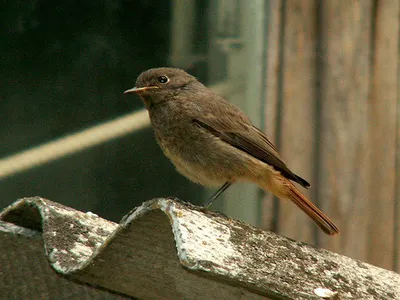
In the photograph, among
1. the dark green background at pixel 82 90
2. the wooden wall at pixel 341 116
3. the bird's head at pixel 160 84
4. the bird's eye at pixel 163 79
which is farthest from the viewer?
the wooden wall at pixel 341 116

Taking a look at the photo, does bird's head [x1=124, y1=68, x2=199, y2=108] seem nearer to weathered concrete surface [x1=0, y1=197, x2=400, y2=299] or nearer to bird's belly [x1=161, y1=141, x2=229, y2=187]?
bird's belly [x1=161, y1=141, x2=229, y2=187]

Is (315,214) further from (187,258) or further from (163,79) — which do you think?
(187,258)

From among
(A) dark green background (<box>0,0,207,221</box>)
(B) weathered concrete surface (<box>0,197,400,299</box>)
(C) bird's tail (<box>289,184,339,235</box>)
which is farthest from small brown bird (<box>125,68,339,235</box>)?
(B) weathered concrete surface (<box>0,197,400,299</box>)

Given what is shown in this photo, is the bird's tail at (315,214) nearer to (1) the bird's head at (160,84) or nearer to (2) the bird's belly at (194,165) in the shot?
(2) the bird's belly at (194,165)

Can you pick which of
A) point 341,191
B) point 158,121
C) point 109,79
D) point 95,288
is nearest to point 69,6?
point 109,79

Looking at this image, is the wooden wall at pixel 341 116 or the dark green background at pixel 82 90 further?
the wooden wall at pixel 341 116

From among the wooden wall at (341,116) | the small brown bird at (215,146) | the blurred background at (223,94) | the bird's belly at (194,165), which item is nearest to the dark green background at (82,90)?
the blurred background at (223,94)

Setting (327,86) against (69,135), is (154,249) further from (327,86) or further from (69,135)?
(327,86)
